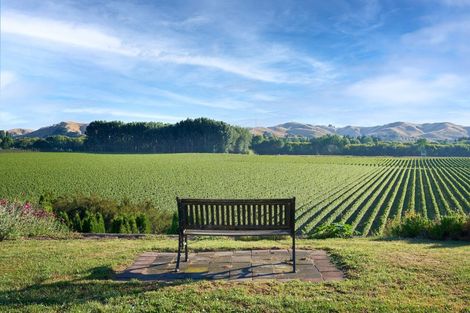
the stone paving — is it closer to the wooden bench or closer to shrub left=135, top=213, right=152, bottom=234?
the wooden bench

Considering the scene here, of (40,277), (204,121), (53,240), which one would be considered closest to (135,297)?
(40,277)

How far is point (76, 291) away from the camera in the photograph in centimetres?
558

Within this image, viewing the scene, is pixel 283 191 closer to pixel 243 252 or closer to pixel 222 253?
pixel 243 252

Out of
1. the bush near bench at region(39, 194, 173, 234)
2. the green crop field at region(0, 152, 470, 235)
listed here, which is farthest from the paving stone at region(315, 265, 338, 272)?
the green crop field at region(0, 152, 470, 235)

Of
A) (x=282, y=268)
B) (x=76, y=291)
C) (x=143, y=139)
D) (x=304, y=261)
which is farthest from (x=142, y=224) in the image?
(x=143, y=139)

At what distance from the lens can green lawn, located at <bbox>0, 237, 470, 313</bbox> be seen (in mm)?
5031

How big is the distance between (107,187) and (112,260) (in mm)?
35707

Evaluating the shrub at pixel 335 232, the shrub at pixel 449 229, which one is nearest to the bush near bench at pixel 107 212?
the shrub at pixel 335 232

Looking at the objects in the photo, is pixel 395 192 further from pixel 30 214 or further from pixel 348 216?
pixel 30 214

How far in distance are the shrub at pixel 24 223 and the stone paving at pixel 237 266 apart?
423 cm

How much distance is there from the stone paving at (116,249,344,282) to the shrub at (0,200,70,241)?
4234mm

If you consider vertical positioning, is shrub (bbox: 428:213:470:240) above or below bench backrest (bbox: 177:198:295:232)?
below

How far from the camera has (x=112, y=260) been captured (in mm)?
7215

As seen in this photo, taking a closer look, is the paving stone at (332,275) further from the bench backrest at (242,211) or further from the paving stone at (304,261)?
the bench backrest at (242,211)
